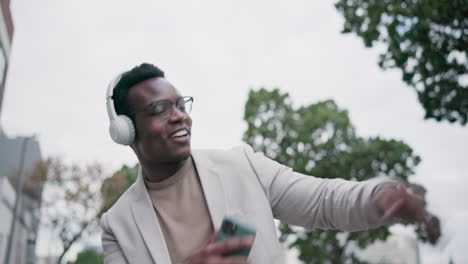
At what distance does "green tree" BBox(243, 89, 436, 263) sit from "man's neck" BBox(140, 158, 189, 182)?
62.9 feet

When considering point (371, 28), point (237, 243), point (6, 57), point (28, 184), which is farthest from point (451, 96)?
point (28, 184)

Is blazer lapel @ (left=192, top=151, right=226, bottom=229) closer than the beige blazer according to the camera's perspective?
No

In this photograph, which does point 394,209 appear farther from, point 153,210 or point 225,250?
point 153,210

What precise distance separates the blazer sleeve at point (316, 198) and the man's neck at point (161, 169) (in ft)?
1.15

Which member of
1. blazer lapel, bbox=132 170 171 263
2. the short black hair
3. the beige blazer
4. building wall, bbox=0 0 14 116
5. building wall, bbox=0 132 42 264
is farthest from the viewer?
building wall, bbox=0 132 42 264

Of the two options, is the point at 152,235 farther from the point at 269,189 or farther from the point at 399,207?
the point at 399,207

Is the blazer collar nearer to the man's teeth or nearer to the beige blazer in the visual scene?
the beige blazer

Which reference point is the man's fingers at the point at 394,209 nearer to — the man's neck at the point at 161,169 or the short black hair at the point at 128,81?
the man's neck at the point at 161,169

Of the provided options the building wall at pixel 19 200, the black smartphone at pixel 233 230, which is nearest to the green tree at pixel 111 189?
the building wall at pixel 19 200

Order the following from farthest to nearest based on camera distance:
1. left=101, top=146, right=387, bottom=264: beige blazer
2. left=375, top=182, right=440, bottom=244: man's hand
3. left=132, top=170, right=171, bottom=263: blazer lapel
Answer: left=132, top=170, right=171, bottom=263: blazer lapel, left=101, top=146, right=387, bottom=264: beige blazer, left=375, top=182, right=440, bottom=244: man's hand

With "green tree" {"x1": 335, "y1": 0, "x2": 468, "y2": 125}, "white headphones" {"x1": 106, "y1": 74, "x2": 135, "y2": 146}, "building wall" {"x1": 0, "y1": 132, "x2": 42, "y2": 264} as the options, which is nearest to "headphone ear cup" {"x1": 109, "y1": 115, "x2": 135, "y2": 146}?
"white headphones" {"x1": 106, "y1": 74, "x2": 135, "y2": 146}

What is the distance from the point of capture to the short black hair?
2371 millimetres

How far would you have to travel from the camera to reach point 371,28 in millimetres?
9070

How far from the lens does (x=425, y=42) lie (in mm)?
8531
